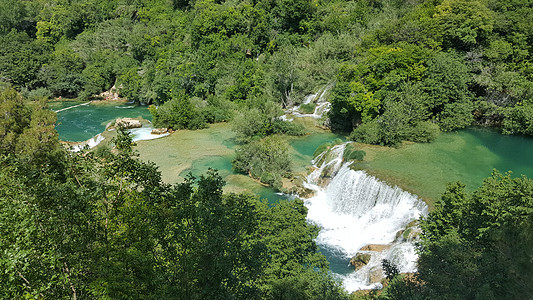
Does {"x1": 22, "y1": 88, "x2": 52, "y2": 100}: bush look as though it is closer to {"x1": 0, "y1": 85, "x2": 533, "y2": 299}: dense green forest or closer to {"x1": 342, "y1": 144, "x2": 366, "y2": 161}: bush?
{"x1": 342, "y1": 144, "x2": 366, "y2": 161}: bush

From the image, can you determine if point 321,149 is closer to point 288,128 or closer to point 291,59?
point 288,128

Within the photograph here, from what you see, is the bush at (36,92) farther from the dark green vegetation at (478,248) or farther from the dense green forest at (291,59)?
the dark green vegetation at (478,248)

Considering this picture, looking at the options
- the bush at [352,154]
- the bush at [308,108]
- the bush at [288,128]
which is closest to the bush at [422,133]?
the bush at [352,154]

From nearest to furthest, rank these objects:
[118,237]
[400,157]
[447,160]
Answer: [118,237] < [447,160] < [400,157]


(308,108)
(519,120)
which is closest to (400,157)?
(519,120)

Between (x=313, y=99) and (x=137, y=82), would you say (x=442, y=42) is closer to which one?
(x=313, y=99)

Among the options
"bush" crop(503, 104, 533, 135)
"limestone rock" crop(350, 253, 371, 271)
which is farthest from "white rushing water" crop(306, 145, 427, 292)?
"bush" crop(503, 104, 533, 135)
